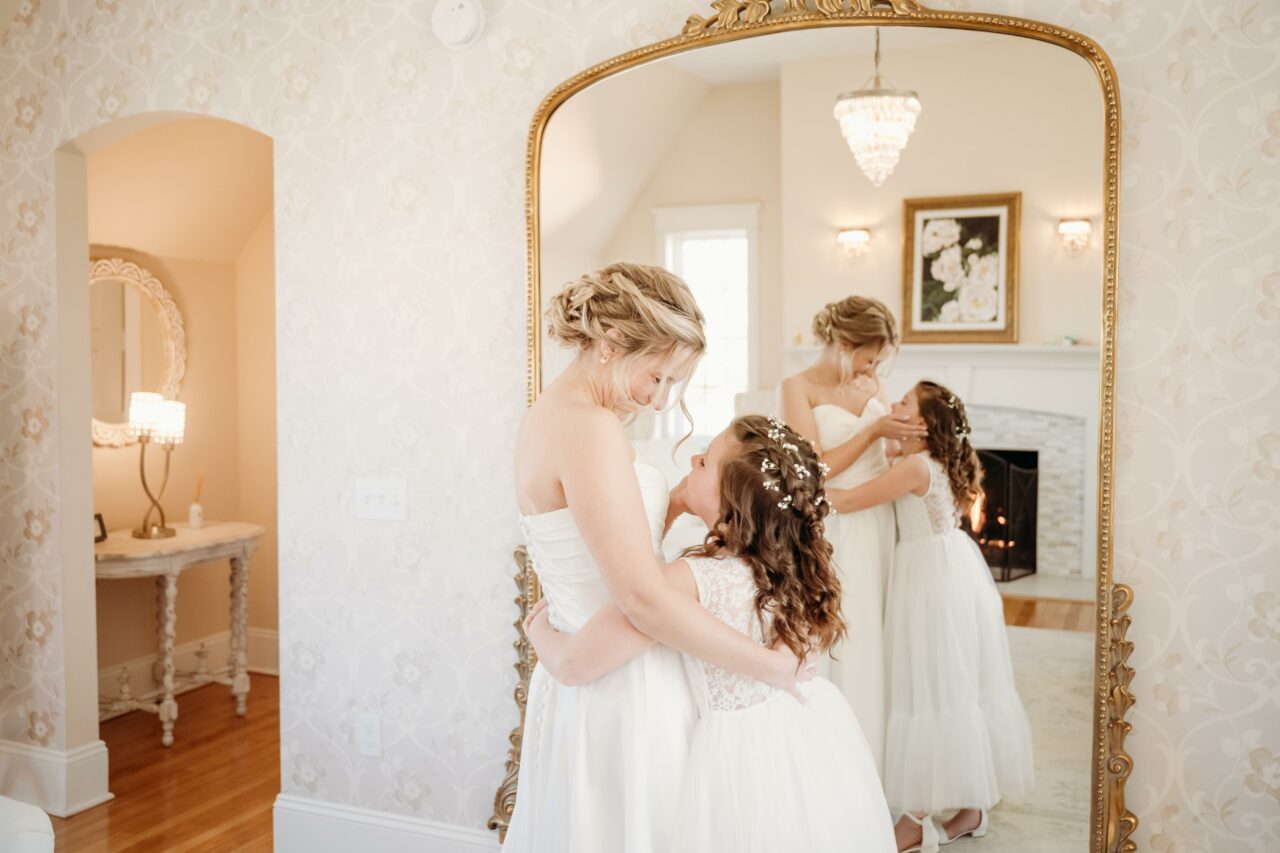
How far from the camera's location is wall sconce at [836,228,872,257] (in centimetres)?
228

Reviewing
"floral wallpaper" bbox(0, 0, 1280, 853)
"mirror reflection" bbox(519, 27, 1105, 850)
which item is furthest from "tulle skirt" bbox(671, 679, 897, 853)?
"floral wallpaper" bbox(0, 0, 1280, 853)

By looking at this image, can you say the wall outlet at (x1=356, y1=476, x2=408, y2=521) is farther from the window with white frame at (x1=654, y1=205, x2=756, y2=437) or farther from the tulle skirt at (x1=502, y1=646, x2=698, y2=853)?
the tulle skirt at (x1=502, y1=646, x2=698, y2=853)

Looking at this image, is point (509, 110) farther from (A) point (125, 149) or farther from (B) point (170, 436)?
(B) point (170, 436)

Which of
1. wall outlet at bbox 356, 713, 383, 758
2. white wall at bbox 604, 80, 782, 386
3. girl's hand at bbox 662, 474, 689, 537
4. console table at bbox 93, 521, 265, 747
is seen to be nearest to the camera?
girl's hand at bbox 662, 474, 689, 537

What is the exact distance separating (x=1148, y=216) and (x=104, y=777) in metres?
3.60

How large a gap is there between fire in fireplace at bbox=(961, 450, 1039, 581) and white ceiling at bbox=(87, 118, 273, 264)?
3.28 m

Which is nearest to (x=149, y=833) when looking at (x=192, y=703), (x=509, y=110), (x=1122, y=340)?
(x=192, y=703)

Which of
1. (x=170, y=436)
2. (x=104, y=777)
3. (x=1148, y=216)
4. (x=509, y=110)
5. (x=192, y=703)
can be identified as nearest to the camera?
(x=1148, y=216)

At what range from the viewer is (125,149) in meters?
4.05

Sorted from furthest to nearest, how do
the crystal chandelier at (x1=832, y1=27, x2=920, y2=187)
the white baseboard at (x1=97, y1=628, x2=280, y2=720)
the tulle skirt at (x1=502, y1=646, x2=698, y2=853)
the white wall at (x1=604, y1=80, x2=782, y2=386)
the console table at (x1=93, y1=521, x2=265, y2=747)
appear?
the white baseboard at (x1=97, y1=628, x2=280, y2=720) → the console table at (x1=93, y1=521, x2=265, y2=747) → the white wall at (x1=604, y1=80, x2=782, y2=386) → the crystal chandelier at (x1=832, y1=27, x2=920, y2=187) → the tulle skirt at (x1=502, y1=646, x2=698, y2=853)

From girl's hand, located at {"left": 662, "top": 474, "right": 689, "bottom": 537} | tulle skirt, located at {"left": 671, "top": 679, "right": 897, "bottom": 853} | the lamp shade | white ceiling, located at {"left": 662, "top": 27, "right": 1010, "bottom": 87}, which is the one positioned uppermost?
white ceiling, located at {"left": 662, "top": 27, "right": 1010, "bottom": 87}

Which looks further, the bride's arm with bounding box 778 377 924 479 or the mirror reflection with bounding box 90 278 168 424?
the mirror reflection with bounding box 90 278 168 424

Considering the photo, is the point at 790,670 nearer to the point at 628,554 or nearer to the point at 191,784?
the point at 628,554

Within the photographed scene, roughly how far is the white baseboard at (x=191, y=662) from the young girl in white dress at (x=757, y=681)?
10.8 feet
